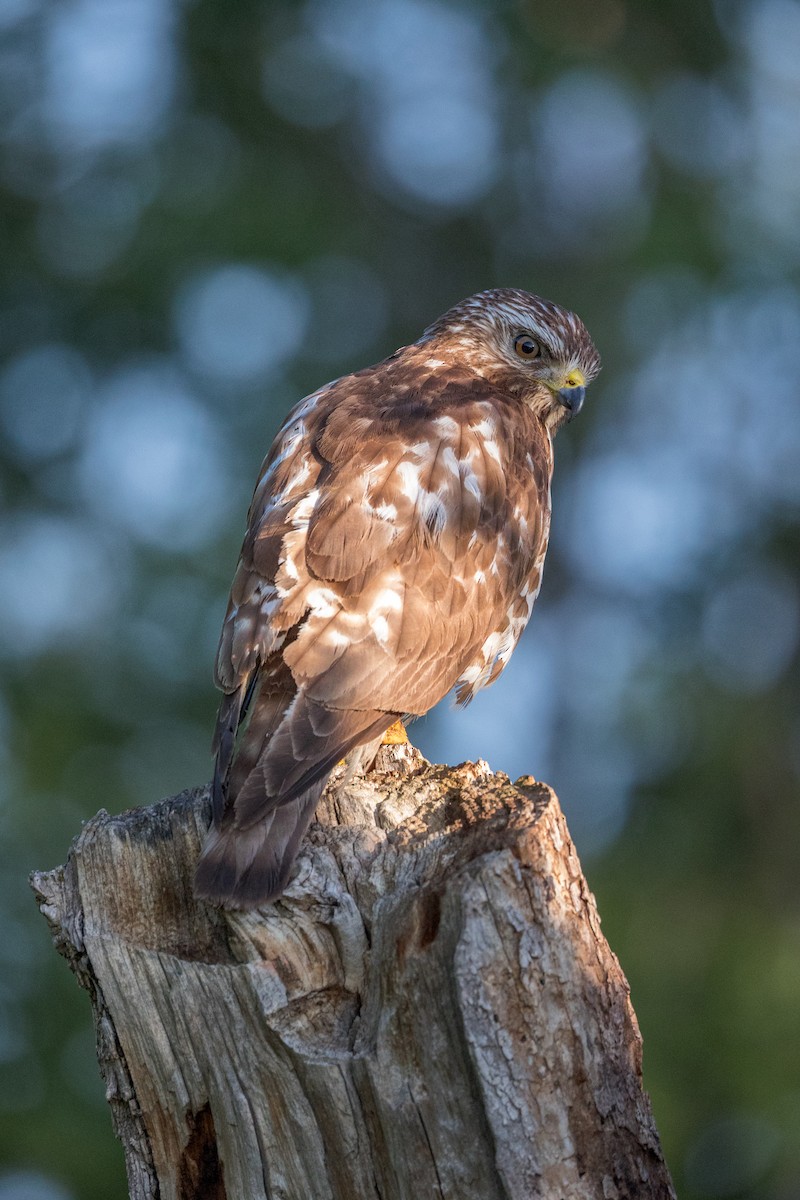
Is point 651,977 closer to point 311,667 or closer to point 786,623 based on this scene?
point 786,623

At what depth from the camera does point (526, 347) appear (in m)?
5.22

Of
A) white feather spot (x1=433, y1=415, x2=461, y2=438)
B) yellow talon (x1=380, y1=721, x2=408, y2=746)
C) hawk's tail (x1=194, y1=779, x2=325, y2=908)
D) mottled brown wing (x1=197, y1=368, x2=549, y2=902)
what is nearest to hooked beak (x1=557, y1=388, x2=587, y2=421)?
mottled brown wing (x1=197, y1=368, x2=549, y2=902)

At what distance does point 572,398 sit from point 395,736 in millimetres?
1538

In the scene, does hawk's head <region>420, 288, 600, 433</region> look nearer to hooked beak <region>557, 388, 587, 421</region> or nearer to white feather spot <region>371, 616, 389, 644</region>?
hooked beak <region>557, 388, 587, 421</region>

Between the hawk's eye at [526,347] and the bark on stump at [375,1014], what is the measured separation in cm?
236

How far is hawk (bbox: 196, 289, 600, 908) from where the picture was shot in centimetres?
327

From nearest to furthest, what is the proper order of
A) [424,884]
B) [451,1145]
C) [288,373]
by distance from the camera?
1. [451,1145]
2. [424,884]
3. [288,373]

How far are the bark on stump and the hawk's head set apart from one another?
230 centimetres

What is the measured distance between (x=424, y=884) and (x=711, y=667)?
868 centimetres

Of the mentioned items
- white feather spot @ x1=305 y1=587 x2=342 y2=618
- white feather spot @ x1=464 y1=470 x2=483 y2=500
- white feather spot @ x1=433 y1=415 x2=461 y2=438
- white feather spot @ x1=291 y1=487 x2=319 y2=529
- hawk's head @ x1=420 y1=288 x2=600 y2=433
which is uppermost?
hawk's head @ x1=420 y1=288 x2=600 y2=433

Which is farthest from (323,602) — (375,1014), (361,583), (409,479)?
(375,1014)

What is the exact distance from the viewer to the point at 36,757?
10.6m

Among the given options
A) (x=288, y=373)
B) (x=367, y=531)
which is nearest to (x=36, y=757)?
(x=288, y=373)

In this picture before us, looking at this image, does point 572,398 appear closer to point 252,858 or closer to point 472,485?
point 472,485
